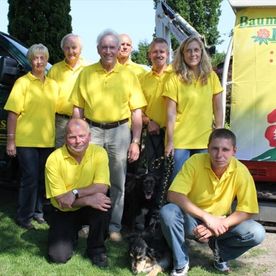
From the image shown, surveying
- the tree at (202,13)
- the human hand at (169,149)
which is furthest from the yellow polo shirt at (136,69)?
the tree at (202,13)

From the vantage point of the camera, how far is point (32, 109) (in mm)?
5129

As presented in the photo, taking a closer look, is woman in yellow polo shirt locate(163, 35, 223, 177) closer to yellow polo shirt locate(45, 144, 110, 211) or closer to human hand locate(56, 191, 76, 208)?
yellow polo shirt locate(45, 144, 110, 211)

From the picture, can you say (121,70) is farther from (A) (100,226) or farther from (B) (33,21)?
(B) (33,21)

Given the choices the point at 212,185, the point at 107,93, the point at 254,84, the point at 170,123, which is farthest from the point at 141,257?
the point at 254,84

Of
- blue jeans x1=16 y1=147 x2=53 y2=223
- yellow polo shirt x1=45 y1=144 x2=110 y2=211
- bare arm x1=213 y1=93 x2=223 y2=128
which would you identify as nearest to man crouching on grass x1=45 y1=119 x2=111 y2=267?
yellow polo shirt x1=45 y1=144 x2=110 y2=211

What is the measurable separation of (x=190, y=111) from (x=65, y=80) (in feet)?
4.74

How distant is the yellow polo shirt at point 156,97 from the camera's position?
503cm

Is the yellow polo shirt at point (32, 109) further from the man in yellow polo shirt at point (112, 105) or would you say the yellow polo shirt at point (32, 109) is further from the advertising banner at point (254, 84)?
the advertising banner at point (254, 84)

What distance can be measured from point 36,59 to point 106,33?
0.84 m

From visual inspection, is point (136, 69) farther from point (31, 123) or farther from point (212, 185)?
point (212, 185)

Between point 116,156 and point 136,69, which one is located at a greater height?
point 136,69

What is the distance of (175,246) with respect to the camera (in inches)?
157

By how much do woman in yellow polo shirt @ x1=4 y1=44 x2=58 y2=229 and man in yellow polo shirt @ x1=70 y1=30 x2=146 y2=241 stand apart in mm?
469

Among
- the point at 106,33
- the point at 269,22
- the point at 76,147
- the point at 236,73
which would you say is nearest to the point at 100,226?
the point at 76,147
